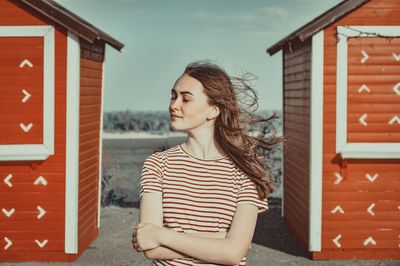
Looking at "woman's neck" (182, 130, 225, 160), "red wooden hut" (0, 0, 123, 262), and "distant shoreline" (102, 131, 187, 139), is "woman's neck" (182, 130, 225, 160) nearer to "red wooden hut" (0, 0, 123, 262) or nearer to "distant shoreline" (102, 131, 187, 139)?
"red wooden hut" (0, 0, 123, 262)

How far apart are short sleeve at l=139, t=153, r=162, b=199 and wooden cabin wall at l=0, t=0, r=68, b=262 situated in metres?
6.67

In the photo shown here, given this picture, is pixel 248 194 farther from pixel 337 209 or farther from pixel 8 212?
pixel 8 212

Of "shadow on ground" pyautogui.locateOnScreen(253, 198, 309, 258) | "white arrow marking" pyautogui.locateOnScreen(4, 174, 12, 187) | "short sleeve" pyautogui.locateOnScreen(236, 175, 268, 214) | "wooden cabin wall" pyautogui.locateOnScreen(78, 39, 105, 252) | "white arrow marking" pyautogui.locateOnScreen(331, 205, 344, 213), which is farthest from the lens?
"shadow on ground" pyautogui.locateOnScreen(253, 198, 309, 258)

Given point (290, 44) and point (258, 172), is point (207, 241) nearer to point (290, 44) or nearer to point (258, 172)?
point (258, 172)

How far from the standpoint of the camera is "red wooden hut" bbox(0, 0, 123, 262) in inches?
354

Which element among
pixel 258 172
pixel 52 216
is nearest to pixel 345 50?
pixel 52 216

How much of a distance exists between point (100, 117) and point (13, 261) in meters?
3.03

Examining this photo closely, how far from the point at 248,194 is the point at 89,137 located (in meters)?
7.83

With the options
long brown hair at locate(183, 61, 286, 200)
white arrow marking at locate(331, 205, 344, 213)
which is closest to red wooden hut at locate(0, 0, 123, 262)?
white arrow marking at locate(331, 205, 344, 213)

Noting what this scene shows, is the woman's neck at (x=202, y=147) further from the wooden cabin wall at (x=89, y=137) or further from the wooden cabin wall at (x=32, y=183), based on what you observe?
the wooden cabin wall at (x=89, y=137)

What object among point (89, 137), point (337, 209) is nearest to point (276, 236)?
point (337, 209)

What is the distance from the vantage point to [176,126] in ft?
8.88

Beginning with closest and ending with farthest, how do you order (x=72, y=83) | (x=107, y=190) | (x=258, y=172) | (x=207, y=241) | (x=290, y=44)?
(x=207, y=241) < (x=258, y=172) < (x=72, y=83) < (x=290, y=44) < (x=107, y=190)

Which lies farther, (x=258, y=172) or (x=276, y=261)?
(x=276, y=261)
